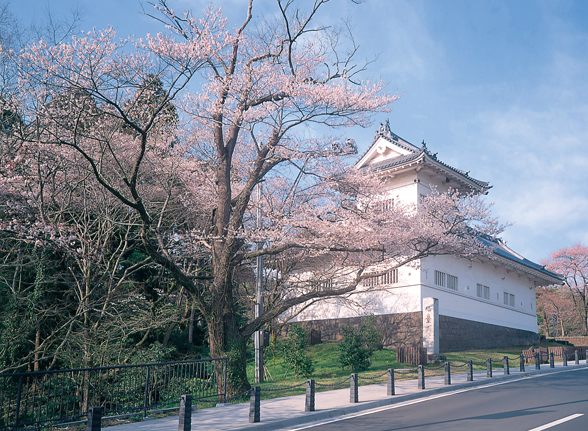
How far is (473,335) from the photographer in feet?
88.9

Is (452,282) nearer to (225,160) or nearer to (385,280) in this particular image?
(385,280)

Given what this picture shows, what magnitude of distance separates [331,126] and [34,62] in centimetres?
807

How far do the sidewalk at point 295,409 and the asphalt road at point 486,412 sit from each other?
1.40 feet

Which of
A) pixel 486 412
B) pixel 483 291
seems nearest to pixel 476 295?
pixel 483 291

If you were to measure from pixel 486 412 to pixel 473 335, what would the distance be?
18.2 metres

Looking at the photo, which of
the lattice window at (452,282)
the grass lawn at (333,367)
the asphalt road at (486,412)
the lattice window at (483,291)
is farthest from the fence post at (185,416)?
the lattice window at (483,291)

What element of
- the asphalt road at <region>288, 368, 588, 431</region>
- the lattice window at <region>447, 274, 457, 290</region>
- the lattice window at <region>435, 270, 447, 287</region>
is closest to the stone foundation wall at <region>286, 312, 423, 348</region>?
the lattice window at <region>435, 270, 447, 287</region>

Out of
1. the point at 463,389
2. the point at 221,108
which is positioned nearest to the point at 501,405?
the point at 463,389

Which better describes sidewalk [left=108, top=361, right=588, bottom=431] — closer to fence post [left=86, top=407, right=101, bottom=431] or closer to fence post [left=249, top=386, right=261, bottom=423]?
fence post [left=249, top=386, right=261, bottom=423]

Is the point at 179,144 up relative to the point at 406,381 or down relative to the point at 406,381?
up

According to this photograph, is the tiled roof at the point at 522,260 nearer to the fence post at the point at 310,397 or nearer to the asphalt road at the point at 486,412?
the asphalt road at the point at 486,412

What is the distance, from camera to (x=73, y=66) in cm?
1145

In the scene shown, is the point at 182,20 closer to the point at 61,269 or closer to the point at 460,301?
the point at 61,269

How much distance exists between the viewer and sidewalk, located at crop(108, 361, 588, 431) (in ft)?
30.6
